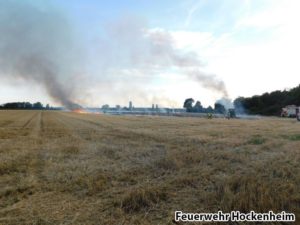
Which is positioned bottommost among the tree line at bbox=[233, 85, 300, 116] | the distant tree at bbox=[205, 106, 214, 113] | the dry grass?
the dry grass

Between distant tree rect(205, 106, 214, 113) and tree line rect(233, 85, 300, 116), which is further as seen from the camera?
distant tree rect(205, 106, 214, 113)

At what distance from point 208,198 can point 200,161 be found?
3547mm

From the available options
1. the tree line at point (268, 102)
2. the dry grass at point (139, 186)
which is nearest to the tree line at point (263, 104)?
the tree line at point (268, 102)

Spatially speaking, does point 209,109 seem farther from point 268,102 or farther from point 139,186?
point 139,186

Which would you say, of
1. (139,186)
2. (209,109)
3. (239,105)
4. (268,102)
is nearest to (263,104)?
(268,102)

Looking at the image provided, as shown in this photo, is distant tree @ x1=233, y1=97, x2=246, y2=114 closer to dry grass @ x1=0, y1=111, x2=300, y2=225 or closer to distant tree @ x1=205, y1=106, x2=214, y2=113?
distant tree @ x1=205, y1=106, x2=214, y2=113

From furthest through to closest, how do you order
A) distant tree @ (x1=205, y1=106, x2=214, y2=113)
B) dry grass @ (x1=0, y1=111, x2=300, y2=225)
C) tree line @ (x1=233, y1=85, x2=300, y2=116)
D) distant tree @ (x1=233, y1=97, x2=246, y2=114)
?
1. distant tree @ (x1=233, y1=97, x2=246, y2=114)
2. distant tree @ (x1=205, y1=106, x2=214, y2=113)
3. tree line @ (x1=233, y1=85, x2=300, y2=116)
4. dry grass @ (x1=0, y1=111, x2=300, y2=225)

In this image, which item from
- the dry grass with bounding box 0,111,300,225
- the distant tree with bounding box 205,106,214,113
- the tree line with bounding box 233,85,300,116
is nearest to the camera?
the dry grass with bounding box 0,111,300,225

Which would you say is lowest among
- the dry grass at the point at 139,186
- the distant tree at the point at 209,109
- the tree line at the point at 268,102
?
the dry grass at the point at 139,186

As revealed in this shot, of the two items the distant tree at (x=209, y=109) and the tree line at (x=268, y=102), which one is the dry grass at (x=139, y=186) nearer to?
the tree line at (x=268, y=102)

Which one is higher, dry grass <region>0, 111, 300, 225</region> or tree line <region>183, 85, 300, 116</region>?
tree line <region>183, 85, 300, 116</region>

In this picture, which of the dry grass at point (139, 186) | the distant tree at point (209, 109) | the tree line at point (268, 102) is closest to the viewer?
the dry grass at point (139, 186)

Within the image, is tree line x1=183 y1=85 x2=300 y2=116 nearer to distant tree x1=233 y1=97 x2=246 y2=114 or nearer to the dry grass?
distant tree x1=233 y1=97 x2=246 y2=114

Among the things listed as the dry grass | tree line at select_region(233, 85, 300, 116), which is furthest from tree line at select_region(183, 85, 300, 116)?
the dry grass
